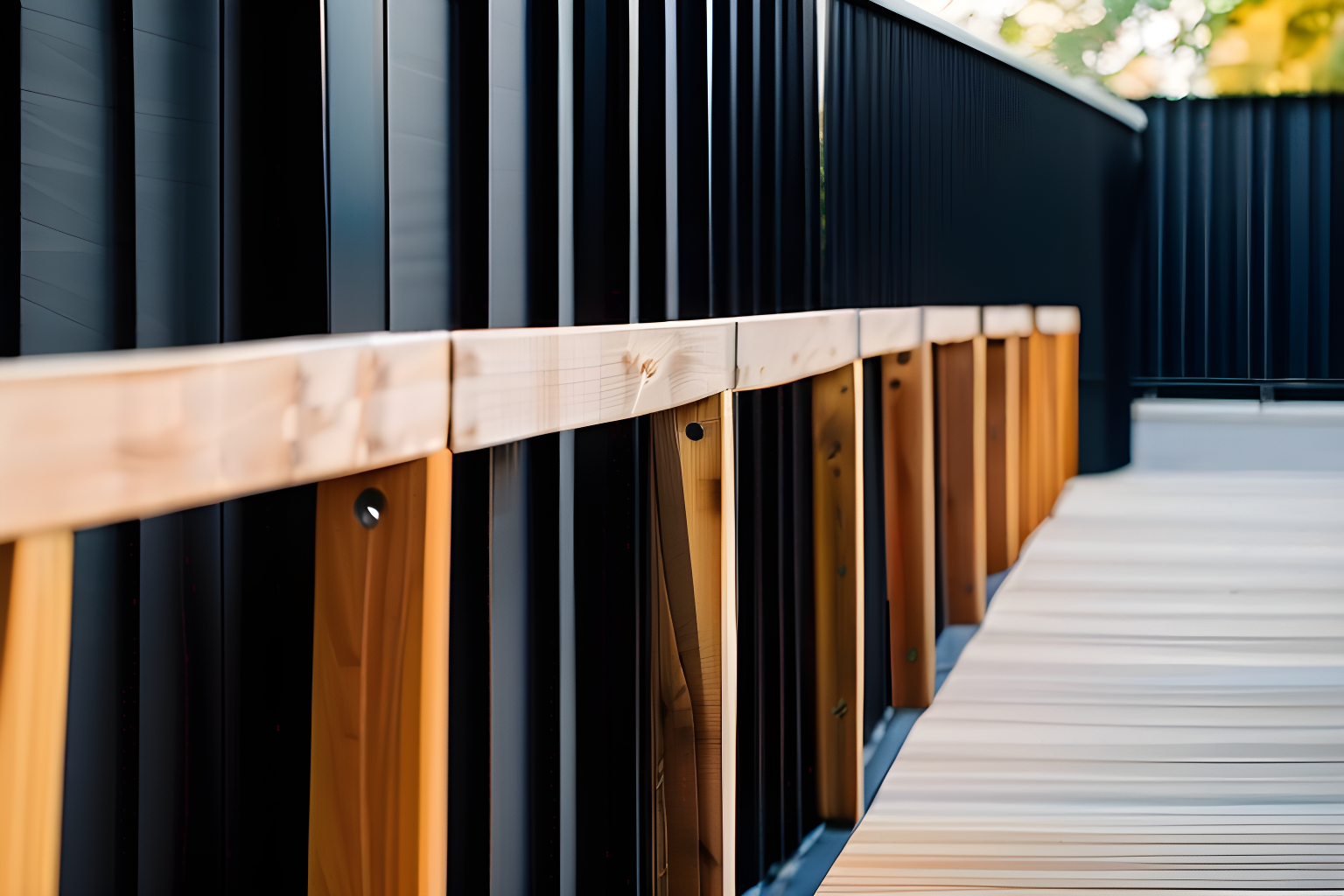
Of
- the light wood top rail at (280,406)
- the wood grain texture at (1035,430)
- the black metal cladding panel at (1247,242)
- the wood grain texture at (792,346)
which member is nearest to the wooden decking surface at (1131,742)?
the wood grain texture at (1035,430)

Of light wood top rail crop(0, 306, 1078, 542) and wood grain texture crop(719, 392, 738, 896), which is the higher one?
light wood top rail crop(0, 306, 1078, 542)

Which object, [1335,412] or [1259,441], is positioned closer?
[1259,441]

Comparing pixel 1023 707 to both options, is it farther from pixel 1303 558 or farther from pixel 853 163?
pixel 1303 558

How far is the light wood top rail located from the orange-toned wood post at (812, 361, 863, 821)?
0.84m

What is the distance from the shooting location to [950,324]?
336 centimetres

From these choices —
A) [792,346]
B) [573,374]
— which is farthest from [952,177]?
[573,374]

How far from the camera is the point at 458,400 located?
111 centimetres

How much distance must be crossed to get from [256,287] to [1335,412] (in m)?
11.0

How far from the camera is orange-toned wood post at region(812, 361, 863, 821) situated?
2338 millimetres

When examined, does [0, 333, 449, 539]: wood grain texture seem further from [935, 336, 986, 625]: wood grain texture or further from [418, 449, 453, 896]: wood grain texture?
[935, 336, 986, 625]: wood grain texture

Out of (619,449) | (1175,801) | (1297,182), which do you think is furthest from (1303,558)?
(1297,182)

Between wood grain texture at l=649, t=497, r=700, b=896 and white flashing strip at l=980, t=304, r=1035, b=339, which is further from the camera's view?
white flashing strip at l=980, t=304, r=1035, b=339

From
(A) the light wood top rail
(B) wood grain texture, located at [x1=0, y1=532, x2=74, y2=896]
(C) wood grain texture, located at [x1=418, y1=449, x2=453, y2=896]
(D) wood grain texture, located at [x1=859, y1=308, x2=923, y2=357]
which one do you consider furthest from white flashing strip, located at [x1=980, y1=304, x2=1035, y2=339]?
(B) wood grain texture, located at [x1=0, y1=532, x2=74, y2=896]

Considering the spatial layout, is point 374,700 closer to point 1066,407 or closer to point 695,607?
point 695,607
